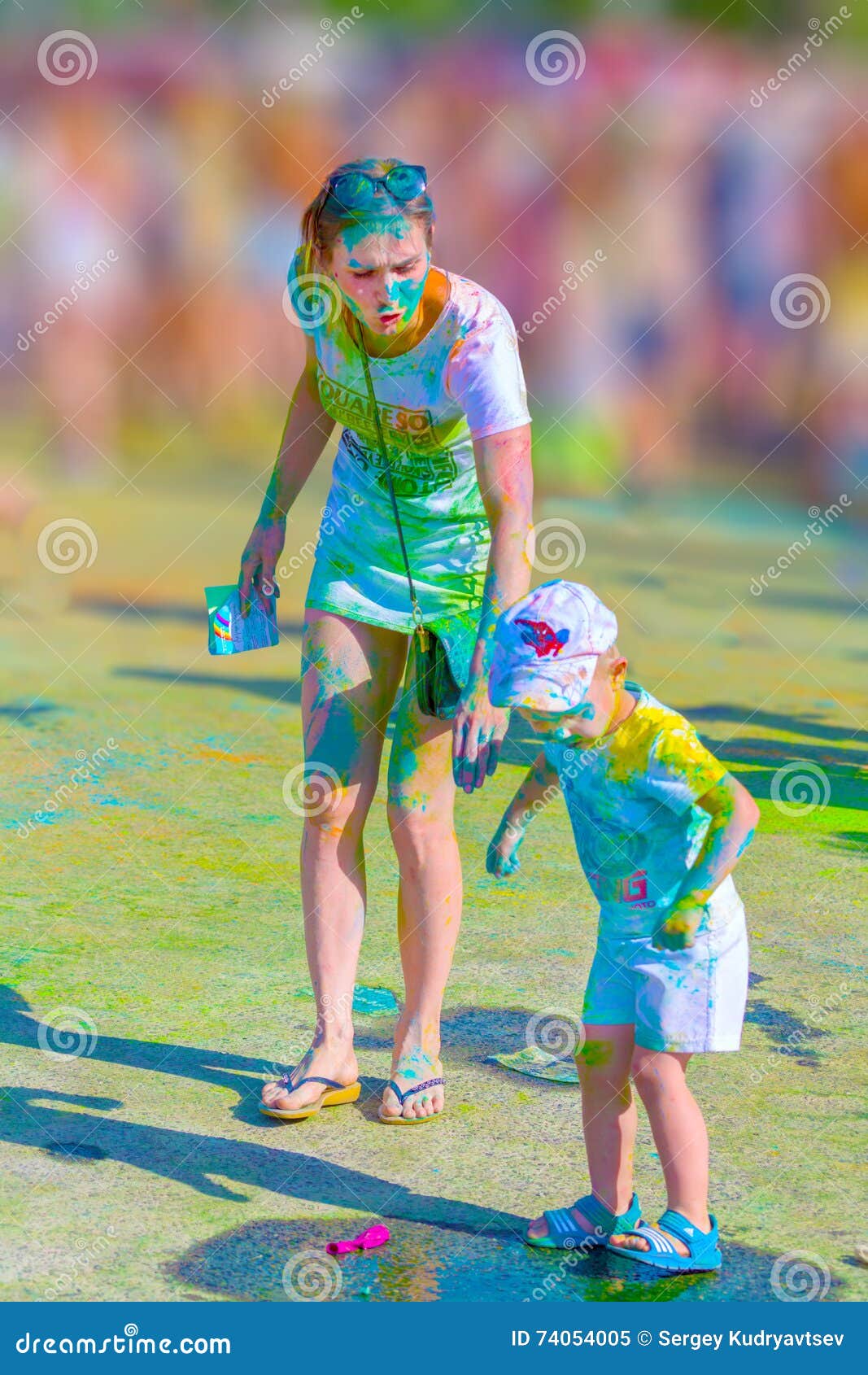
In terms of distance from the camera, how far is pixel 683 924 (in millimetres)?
2936

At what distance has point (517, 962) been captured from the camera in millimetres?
4543

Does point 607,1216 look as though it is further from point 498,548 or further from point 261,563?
point 261,563

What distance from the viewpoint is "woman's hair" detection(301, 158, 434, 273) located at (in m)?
3.43

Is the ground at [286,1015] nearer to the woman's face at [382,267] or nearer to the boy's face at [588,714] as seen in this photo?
the boy's face at [588,714]

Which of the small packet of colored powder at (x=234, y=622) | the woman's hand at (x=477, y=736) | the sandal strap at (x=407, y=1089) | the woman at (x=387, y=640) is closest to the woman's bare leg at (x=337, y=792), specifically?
the woman at (x=387, y=640)

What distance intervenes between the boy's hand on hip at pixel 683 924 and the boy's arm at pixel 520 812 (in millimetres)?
316

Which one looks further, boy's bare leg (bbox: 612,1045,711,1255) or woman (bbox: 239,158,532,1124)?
woman (bbox: 239,158,532,1124)

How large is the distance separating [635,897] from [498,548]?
781 mm

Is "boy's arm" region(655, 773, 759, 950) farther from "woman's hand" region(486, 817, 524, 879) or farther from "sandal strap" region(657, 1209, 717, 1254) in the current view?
"sandal strap" region(657, 1209, 717, 1254)

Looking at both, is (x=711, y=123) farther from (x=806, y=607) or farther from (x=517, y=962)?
(x=517, y=962)

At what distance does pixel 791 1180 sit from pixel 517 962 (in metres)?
1.25

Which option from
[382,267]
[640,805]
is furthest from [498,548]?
[640,805]

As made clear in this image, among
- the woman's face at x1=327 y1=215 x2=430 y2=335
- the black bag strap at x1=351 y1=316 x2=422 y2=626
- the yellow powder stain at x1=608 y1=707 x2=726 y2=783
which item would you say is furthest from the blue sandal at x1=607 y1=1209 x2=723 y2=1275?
the woman's face at x1=327 y1=215 x2=430 y2=335

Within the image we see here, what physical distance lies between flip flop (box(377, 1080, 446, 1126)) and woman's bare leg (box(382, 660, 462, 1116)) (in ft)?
0.03
